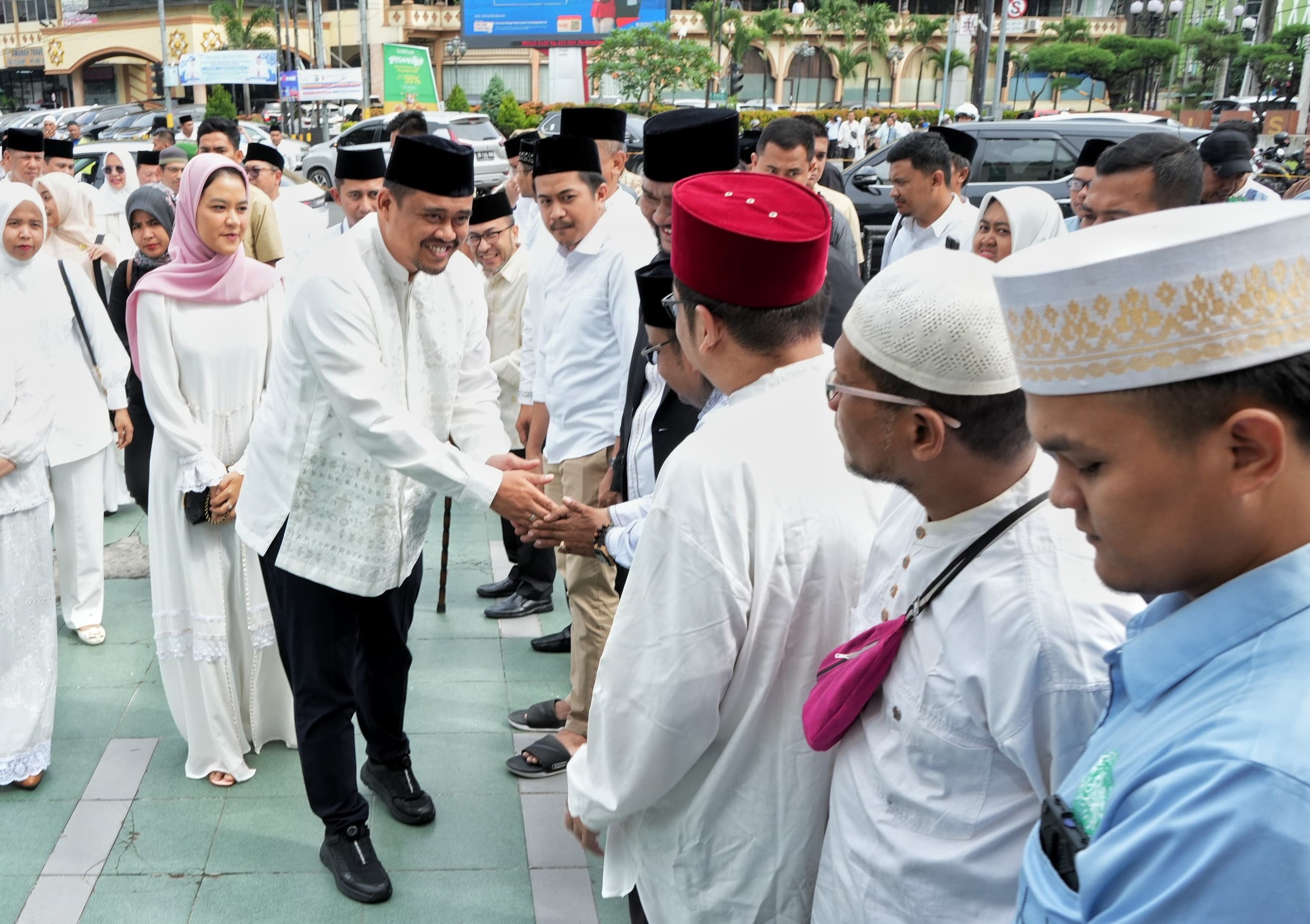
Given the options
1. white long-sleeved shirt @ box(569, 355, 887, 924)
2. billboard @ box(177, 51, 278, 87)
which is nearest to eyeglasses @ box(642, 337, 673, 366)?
white long-sleeved shirt @ box(569, 355, 887, 924)

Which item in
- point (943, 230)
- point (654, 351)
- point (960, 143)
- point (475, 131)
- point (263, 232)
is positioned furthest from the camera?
point (475, 131)

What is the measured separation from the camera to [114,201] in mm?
7809

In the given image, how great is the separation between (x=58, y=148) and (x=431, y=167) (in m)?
6.09

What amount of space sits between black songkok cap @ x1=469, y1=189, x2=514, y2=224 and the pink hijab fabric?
170cm

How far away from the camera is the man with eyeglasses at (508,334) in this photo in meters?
4.97

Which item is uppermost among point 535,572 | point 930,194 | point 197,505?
point 930,194

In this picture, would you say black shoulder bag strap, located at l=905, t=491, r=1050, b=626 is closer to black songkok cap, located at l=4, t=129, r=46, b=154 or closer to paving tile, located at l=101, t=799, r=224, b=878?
Answer: paving tile, located at l=101, t=799, r=224, b=878

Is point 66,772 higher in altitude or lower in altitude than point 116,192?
lower

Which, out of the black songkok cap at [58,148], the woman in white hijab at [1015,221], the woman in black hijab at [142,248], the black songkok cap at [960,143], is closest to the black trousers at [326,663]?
the woman in black hijab at [142,248]

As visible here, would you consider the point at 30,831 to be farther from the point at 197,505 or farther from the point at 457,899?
the point at 457,899

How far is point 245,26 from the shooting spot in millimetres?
46688

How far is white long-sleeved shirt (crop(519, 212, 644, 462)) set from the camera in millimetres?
3965

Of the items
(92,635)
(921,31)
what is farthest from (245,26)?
(92,635)

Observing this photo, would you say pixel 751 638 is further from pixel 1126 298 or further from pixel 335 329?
pixel 335 329
